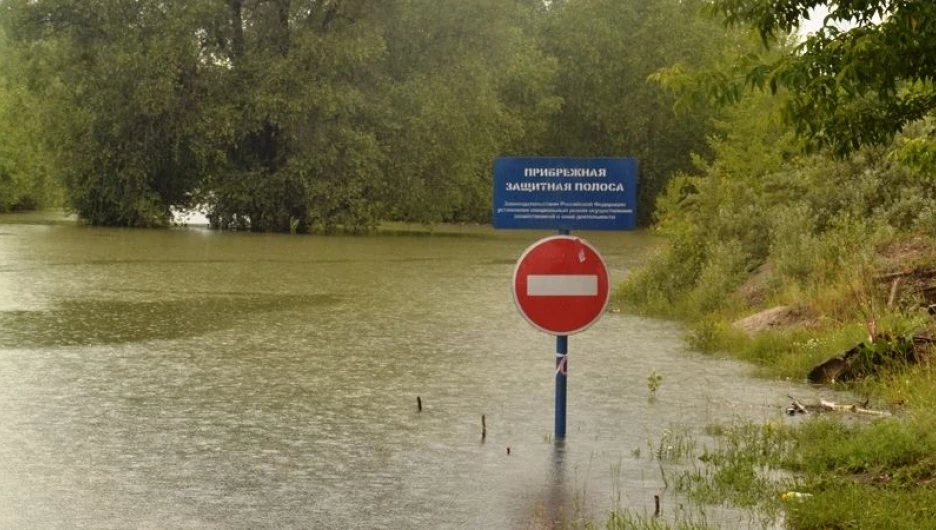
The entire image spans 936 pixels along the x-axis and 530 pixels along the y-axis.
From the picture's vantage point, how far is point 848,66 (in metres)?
7.57

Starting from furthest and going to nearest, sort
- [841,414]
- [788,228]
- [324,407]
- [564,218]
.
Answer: [788,228] < [324,407] < [841,414] < [564,218]

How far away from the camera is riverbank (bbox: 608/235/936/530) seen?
22.9ft

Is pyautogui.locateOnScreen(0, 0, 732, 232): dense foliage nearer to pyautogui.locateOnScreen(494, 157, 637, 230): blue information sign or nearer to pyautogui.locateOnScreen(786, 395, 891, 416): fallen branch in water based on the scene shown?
pyautogui.locateOnScreen(786, 395, 891, 416): fallen branch in water

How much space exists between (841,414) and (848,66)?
→ 11.0 feet

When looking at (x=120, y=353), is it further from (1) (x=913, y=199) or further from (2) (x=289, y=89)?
(2) (x=289, y=89)

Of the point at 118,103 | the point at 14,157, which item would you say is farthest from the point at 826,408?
the point at 14,157

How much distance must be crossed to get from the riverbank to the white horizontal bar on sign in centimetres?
129

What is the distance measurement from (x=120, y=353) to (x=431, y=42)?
122 ft

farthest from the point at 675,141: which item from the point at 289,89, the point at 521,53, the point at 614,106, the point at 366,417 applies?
the point at 366,417

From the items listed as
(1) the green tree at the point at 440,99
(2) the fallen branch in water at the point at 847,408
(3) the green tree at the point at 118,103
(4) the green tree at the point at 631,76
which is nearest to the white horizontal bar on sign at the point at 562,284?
(2) the fallen branch in water at the point at 847,408

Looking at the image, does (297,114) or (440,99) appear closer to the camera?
(297,114)

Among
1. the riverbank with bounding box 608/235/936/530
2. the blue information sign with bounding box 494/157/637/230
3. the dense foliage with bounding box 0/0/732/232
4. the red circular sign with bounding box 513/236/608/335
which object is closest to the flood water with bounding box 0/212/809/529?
A: the riverbank with bounding box 608/235/936/530

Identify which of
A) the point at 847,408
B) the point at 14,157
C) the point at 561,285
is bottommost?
the point at 847,408

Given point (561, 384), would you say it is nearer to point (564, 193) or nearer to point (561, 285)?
point (561, 285)
